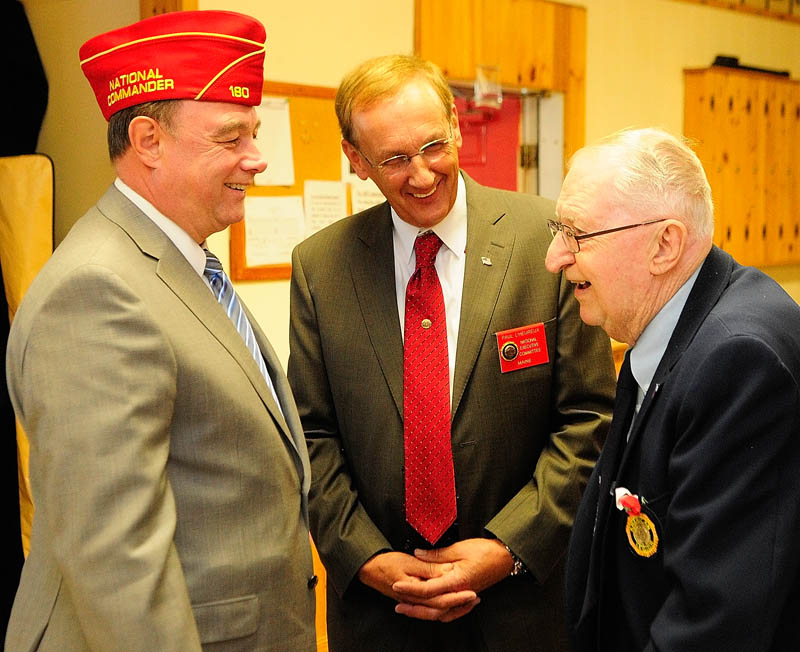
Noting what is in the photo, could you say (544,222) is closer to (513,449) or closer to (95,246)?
(513,449)

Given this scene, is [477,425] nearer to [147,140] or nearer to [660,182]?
[660,182]

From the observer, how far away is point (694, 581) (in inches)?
49.7

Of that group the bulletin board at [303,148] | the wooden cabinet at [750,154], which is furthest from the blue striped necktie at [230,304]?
the wooden cabinet at [750,154]

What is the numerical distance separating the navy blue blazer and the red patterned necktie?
1.87ft

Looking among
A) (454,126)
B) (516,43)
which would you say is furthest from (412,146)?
(516,43)

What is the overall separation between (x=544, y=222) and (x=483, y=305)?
0.28 m

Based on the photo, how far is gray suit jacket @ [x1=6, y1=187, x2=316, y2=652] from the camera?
50.8 inches

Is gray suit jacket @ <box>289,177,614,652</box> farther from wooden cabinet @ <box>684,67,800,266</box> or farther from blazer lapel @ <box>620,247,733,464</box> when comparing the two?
wooden cabinet @ <box>684,67,800,266</box>

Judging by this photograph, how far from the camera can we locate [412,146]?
1912 mm

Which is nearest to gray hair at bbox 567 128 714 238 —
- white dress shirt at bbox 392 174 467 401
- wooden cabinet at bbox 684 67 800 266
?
white dress shirt at bbox 392 174 467 401

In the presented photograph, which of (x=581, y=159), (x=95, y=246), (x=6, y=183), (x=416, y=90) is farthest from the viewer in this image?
(x=6, y=183)

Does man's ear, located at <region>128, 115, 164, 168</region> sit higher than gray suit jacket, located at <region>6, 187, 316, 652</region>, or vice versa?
man's ear, located at <region>128, 115, 164, 168</region>

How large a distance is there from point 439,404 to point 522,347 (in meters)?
0.22

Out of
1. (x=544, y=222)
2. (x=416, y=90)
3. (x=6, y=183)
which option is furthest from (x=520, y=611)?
(x=6, y=183)
